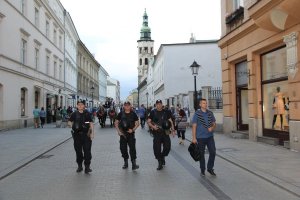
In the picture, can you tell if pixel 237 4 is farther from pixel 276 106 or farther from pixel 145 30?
pixel 145 30

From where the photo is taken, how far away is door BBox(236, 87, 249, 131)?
18906 millimetres

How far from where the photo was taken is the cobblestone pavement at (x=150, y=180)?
7.10 metres

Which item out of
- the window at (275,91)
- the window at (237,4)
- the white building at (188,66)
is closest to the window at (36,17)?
the white building at (188,66)

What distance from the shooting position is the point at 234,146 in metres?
14.8

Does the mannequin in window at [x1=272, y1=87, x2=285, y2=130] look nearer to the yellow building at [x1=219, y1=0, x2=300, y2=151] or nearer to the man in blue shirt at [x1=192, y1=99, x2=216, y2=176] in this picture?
the yellow building at [x1=219, y1=0, x2=300, y2=151]

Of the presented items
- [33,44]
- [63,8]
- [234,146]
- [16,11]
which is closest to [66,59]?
[63,8]

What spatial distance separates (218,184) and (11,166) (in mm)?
5344

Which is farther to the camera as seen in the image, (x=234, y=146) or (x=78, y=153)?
(x=234, y=146)

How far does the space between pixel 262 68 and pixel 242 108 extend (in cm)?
332

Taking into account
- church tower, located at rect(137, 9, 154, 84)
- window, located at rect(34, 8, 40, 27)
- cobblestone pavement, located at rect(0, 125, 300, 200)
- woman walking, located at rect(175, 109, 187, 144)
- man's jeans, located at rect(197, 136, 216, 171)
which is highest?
church tower, located at rect(137, 9, 154, 84)

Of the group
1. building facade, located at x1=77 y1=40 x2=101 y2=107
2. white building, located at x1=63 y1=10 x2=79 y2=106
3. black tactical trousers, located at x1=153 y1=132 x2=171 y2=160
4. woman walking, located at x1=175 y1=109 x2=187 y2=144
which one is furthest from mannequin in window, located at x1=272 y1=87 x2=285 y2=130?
building facade, located at x1=77 y1=40 x2=101 y2=107

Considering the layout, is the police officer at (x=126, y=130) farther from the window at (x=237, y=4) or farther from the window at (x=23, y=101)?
the window at (x=23, y=101)

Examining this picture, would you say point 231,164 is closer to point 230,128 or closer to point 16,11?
point 230,128

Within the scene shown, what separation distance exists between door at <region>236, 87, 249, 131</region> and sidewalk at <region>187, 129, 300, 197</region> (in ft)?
11.0
